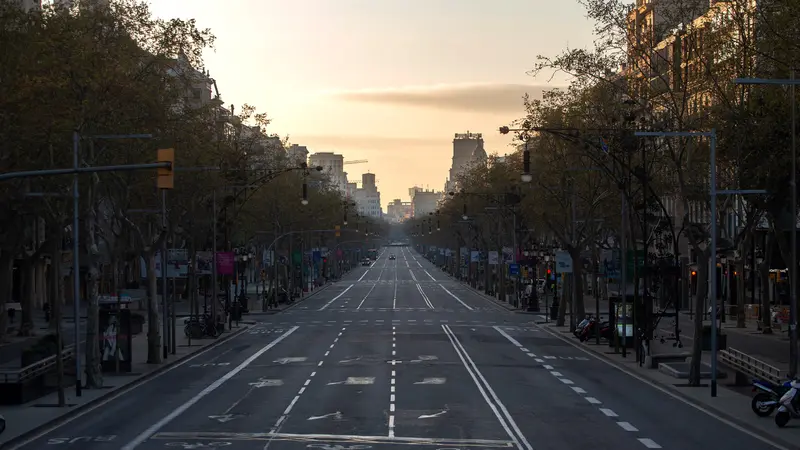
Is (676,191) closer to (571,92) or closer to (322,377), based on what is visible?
(571,92)

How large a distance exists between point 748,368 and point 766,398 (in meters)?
6.92

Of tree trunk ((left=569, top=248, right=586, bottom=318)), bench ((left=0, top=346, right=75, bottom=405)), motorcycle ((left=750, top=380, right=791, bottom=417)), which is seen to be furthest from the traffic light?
tree trunk ((left=569, top=248, right=586, bottom=318))

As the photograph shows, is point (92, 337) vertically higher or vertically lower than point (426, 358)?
higher

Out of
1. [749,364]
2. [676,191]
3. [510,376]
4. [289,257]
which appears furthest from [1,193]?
[289,257]

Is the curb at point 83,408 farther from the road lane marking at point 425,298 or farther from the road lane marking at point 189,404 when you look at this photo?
the road lane marking at point 425,298

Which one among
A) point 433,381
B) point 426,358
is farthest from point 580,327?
point 433,381

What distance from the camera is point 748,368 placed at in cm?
3844

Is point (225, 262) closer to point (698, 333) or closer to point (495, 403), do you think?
point (698, 333)

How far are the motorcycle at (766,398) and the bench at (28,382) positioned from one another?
71.4 feet

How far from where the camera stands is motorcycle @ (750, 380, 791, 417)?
31.1 meters

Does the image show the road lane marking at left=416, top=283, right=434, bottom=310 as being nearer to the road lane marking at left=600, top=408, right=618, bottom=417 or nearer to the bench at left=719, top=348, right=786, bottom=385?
the bench at left=719, top=348, right=786, bottom=385

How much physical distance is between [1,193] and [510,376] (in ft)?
76.2

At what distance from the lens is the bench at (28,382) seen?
117 feet

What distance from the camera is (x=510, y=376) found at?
Result: 44.2 meters
